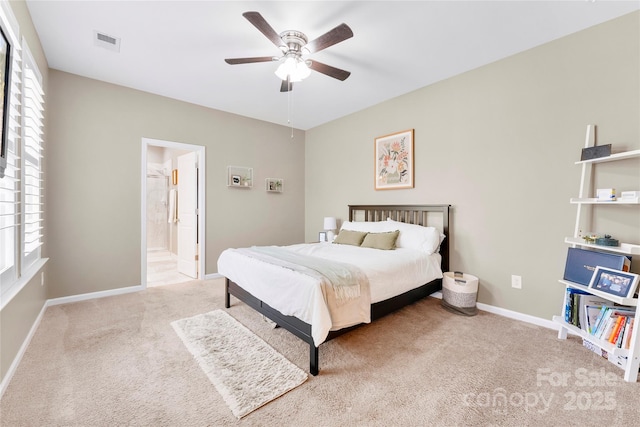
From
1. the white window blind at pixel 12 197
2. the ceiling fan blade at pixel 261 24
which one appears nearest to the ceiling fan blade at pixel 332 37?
the ceiling fan blade at pixel 261 24

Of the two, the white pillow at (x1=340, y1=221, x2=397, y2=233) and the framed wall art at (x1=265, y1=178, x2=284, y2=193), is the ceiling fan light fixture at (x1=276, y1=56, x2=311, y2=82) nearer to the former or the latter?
the white pillow at (x1=340, y1=221, x2=397, y2=233)

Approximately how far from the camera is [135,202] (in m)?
3.61

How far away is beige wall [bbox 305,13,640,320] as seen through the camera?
2211 millimetres

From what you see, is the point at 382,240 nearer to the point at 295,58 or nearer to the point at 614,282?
the point at 614,282

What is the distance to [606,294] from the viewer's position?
6.31 ft

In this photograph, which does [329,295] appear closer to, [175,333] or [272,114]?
[175,333]

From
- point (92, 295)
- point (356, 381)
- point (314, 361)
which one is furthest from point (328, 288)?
point (92, 295)

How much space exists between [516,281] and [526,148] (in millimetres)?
1380

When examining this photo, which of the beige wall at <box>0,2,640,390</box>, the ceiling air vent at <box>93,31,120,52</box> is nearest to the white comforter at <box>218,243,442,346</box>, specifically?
the beige wall at <box>0,2,640,390</box>

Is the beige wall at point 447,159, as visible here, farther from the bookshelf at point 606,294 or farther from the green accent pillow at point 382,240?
the green accent pillow at point 382,240

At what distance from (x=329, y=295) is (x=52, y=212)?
11.4ft

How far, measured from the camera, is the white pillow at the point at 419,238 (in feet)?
10.1

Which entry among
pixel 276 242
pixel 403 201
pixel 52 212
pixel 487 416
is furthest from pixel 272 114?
pixel 487 416

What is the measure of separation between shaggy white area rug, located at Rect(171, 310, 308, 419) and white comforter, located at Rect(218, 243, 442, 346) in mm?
353
